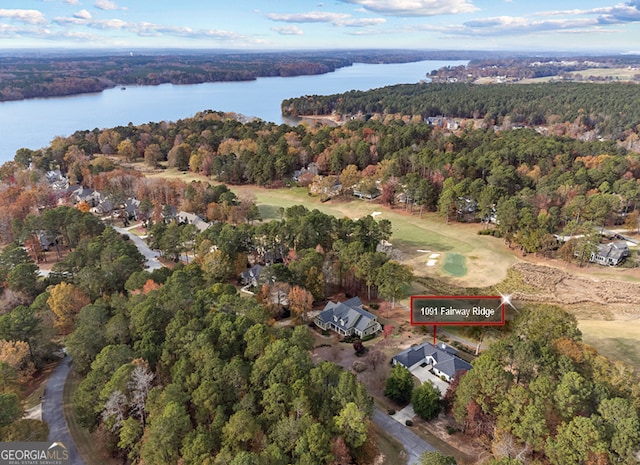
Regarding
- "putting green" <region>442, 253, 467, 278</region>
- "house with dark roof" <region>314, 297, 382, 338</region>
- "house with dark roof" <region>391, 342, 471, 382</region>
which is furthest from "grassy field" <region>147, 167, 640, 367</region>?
"house with dark roof" <region>391, 342, 471, 382</region>

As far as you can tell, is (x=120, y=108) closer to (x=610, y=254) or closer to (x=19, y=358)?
(x=19, y=358)

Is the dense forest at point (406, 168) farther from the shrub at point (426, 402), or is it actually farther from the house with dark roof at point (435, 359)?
the shrub at point (426, 402)

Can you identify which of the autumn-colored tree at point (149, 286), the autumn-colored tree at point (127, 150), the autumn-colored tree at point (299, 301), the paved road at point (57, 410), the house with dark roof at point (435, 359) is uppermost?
the autumn-colored tree at point (127, 150)

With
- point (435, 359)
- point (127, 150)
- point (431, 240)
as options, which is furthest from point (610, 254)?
point (127, 150)

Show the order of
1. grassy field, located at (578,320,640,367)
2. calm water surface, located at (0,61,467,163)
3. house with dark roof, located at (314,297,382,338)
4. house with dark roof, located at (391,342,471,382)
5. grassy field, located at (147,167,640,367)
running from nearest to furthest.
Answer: house with dark roof, located at (391,342,471,382), grassy field, located at (578,320,640,367), house with dark roof, located at (314,297,382,338), grassy field, located at (147,167,640,367), calm water surface, located at (0,61,467,163)

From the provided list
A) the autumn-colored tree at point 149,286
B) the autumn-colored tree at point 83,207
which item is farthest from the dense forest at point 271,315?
the autumn-colored tree at point 83,207

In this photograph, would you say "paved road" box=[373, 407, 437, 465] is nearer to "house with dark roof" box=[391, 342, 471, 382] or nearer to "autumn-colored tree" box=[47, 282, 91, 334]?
"house with dark roof" box=[391, 342, 471, 382]
